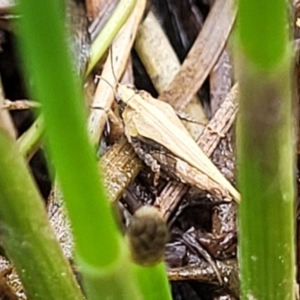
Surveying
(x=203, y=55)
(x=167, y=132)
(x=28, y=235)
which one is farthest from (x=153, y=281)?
(x=203, y=55)

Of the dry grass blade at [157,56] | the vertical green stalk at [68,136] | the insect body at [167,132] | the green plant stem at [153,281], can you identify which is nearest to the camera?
the vertical green stalk at [68,136]

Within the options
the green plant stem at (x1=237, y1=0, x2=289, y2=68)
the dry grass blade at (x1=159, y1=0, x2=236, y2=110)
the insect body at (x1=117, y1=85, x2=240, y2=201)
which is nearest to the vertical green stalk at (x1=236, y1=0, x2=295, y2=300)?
the green plant stem at (x1=237, y1=0, x2=289, y2=68)

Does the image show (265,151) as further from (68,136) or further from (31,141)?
(31,141)

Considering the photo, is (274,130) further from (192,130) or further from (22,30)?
(192,130)

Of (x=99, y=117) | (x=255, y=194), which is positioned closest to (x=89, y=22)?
(x=99, y=117)

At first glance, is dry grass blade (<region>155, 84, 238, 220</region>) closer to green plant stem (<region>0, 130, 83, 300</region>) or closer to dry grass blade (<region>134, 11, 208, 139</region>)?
dry grass blade (<region>134, 11, 208, 139</region>)

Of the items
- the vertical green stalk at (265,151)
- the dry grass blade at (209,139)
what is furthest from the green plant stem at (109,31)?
the vertical green stalk at (265,151)

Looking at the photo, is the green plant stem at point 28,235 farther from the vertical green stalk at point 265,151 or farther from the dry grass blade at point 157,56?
the dry grass blade at point 157,56
